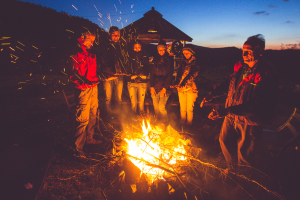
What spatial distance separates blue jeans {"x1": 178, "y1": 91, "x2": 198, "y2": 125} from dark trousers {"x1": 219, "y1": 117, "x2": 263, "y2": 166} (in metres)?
1.55

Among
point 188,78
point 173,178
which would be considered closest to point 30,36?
point 188,78

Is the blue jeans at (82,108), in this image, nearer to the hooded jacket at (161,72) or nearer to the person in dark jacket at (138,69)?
the person in dark jacket at (138,69)

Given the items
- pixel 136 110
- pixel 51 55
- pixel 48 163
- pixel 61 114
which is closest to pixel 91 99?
pixel 48 163

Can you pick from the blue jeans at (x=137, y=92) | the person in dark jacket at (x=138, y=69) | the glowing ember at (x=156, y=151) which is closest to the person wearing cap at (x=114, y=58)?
the person in dark jacket at (x=138, y=69)

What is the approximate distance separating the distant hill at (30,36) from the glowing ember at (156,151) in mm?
13067

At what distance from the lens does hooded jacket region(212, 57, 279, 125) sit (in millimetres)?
2016

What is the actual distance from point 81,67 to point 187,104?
2941 millimetres

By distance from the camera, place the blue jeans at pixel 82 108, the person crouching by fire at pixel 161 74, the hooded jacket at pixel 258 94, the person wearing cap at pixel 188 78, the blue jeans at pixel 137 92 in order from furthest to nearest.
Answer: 1. the blue jeans at pixel 137 92
2. the person crouching by fire at pixel 161 74
3. the person wearing cap at pixel 188 78
4. the blue jeans at pixel 82 108
5. the hooded jacket at pixel 258 94

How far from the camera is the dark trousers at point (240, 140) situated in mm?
2361

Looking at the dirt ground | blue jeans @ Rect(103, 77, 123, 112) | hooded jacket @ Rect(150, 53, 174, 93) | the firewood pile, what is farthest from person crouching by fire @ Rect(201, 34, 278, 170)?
blue jeans @ Rect(103, 77, 123, 112)

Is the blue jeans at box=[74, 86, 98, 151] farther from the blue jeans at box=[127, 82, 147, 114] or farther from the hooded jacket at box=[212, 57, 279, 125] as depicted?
the hooded jacket at box=[212, 57, 279, 125]

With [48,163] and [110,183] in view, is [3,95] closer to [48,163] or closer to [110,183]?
[48,163]

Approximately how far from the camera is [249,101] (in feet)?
7.00

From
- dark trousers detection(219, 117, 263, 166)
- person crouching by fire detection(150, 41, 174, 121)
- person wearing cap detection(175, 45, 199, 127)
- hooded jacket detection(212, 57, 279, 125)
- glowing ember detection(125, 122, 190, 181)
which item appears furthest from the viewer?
person crouching by fire detection(150, 41, 174, 121)
